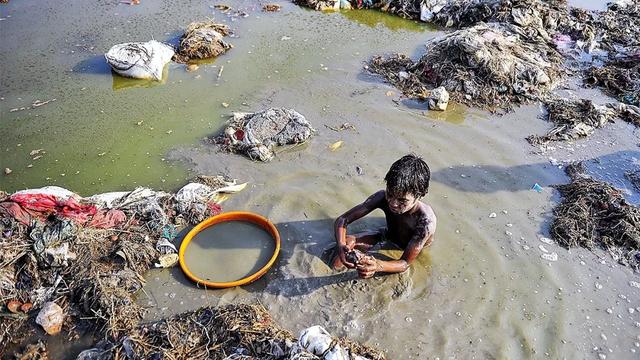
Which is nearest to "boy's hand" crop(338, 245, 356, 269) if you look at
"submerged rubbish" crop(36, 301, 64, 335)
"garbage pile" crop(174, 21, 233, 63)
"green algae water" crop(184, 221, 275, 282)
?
"green algae water" crop(184, 221, 275, 282)

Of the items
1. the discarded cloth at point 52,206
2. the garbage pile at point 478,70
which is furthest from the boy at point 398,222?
the garbage pile at point 478,70

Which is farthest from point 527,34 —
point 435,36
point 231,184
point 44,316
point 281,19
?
point 44,316

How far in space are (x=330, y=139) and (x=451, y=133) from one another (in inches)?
57.0

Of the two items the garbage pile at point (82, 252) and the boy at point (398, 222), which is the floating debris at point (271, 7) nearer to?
the garbage pile at point (82, 252)

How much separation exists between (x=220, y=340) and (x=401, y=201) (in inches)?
61.8

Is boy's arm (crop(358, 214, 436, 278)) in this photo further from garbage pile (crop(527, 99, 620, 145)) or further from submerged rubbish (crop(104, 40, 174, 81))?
submerged rubbish (crop(104, 40, 174, 81))

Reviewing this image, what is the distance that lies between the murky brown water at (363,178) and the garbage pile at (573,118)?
134 mm

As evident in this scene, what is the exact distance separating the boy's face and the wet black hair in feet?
0.10

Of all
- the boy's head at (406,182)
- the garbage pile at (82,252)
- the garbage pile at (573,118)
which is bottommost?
the garbage pile at (82,252)

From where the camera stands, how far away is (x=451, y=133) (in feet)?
18.0

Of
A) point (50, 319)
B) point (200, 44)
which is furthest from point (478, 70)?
point (50, 319)

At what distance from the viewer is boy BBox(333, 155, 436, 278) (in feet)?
10.5

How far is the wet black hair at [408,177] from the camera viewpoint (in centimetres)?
318

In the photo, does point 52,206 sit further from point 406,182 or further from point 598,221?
point 598,221
